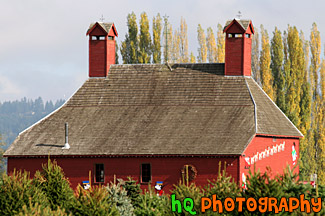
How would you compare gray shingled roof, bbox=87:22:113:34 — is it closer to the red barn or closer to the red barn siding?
the red barn

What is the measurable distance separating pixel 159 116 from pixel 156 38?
24.9 metres

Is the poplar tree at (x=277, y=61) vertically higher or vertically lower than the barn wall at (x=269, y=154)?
higher

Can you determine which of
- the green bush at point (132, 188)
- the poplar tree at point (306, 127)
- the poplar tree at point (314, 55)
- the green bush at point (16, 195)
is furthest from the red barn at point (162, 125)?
the poplar tree at point (314, 55)

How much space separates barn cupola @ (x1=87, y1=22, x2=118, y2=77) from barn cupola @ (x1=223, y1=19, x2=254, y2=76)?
323 inches

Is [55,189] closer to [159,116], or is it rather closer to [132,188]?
[132,188]

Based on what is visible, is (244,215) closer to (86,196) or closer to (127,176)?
(86,196)

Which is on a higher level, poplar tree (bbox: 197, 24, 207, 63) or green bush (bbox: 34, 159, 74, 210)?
poplar tree (bbox: 197, 24, 207, 63)

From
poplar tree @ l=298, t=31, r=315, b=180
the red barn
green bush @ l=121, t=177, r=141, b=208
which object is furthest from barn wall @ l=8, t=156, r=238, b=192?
poplar tree @ l=298, t=31, r=315, b=180

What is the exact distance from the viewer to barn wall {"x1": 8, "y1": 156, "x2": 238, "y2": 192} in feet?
147

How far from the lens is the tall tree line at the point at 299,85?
67.2 meters

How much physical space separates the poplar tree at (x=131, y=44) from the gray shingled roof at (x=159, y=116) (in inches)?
695

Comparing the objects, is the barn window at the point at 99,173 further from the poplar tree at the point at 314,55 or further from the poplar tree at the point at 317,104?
the poplar tree at the point at 314,55

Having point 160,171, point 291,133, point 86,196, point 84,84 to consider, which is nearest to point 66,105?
point 84,84

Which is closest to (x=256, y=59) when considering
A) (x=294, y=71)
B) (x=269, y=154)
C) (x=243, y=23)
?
(x=294, y=71)
